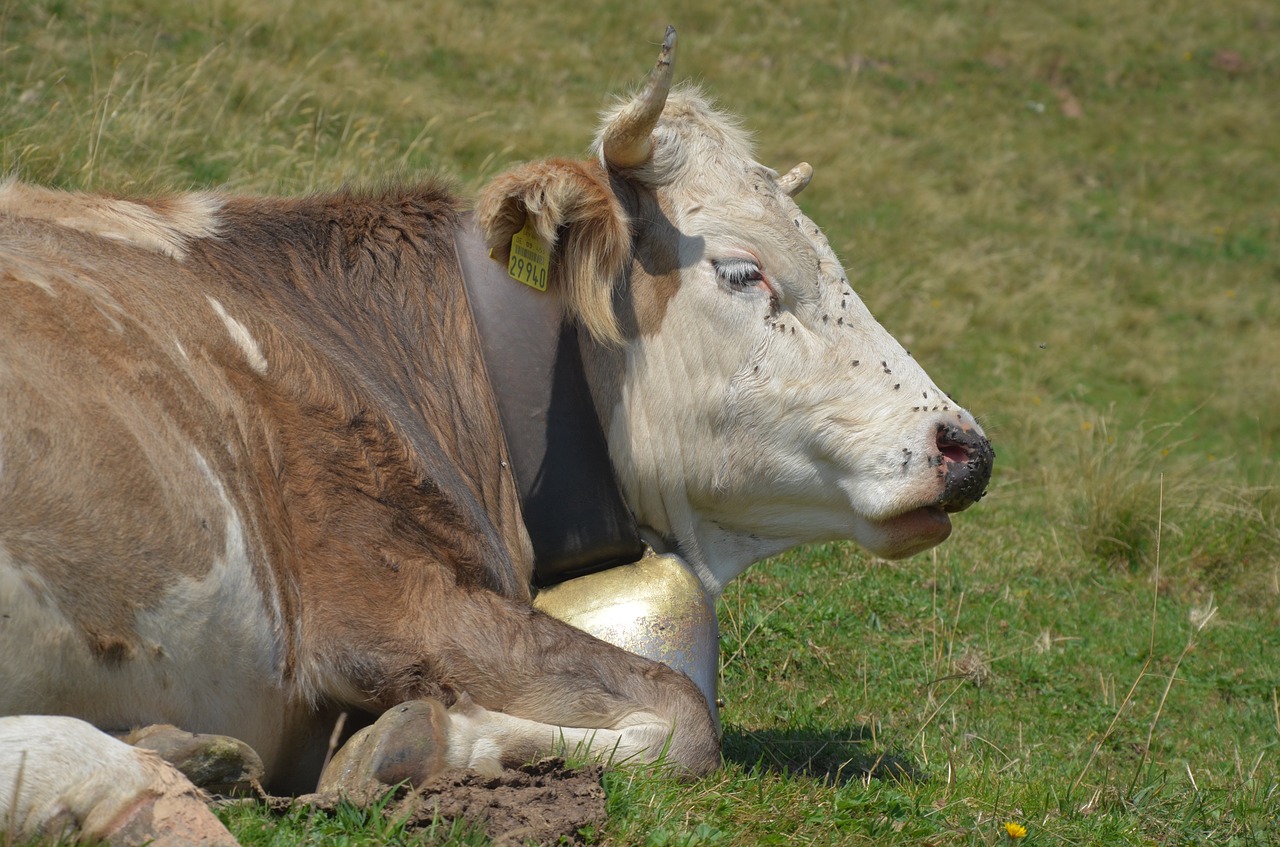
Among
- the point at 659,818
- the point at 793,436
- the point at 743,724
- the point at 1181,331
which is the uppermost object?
the point at 793,436

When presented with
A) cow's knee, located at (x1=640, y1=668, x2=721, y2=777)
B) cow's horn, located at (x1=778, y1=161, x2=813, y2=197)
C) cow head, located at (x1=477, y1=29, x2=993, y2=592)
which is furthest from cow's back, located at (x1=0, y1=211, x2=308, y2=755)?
cow's horn, located at (x1=778, y1=161, x2=813, y2=197)

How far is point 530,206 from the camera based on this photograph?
12.6 feet

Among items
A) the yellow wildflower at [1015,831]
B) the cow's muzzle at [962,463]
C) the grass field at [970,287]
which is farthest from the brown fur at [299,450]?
the cow's muzzle at [962,463]

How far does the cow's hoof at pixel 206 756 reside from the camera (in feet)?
9.21

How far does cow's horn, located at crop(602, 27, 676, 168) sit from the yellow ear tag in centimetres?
42

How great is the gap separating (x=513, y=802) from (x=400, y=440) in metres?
1.02

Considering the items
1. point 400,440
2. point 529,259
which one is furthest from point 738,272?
point 400,440

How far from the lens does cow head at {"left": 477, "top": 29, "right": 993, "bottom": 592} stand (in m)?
3.98

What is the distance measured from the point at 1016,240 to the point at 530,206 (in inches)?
485

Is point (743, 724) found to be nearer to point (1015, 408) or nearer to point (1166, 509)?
point (1166, 509)

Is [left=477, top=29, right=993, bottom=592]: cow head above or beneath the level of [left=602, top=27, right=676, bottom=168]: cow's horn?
beneath

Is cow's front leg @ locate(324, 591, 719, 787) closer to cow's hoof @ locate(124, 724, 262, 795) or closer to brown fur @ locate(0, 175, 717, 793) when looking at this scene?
brown fur @ locate(0, 175, 717, 793)

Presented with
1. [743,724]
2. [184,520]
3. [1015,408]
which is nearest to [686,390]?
[743,724]

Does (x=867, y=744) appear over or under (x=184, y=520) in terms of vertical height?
under
